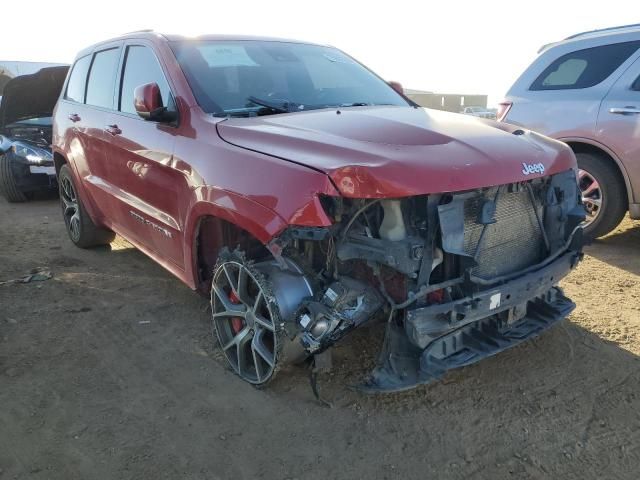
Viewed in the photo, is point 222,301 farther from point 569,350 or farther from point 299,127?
point 569,350

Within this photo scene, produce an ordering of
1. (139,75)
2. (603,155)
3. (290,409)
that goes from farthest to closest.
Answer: (603,155) < (139,75) < (290,409)

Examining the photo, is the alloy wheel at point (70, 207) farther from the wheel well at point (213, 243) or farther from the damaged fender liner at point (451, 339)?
the damaged fender liner at point (451, 339)

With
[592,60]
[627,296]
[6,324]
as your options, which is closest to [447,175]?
[627,296]

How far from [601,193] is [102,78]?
464 centimetres

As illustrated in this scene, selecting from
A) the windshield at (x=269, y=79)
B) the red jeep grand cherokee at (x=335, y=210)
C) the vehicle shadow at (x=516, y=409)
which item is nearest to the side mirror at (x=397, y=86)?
the windshield at (x=269, y=79)

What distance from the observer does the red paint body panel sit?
97.4 inches

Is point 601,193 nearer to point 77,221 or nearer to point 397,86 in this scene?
point 397,86

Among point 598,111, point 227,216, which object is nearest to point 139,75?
point 227,216

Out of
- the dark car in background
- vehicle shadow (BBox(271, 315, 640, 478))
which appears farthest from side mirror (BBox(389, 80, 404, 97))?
the dark car in background

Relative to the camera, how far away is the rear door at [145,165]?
139 inches

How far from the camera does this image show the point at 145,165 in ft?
12.4

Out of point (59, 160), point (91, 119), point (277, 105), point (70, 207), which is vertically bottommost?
point (70, 207)

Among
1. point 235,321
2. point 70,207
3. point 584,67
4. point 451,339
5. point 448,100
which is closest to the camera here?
point 451,339

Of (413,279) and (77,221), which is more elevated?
(413,279)
